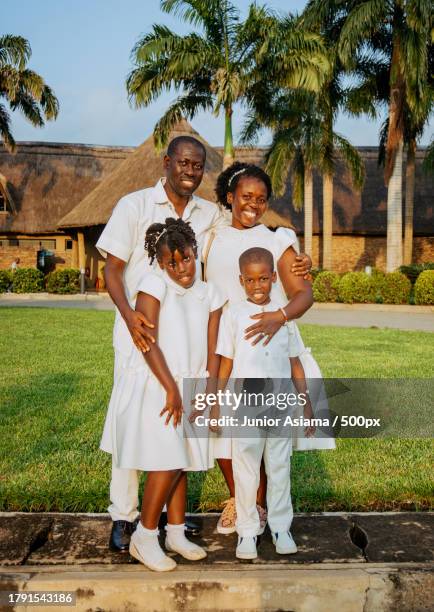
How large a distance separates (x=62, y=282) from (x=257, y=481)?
76.6 ft

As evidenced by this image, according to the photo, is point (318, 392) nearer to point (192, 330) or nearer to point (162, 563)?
point (192, 330)

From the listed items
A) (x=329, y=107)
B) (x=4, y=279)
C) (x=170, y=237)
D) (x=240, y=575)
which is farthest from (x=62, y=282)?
(x=240, y=575)

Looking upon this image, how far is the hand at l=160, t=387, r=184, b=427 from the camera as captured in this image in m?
2.64

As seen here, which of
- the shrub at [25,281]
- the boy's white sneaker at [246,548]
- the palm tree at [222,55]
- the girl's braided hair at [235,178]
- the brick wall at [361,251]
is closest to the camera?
the boy's white sneaker at [246,548]

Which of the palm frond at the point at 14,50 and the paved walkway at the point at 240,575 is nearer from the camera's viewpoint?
the paved walkway at the point at 240,575

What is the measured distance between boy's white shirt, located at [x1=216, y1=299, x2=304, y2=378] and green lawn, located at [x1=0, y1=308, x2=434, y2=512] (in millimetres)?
1072

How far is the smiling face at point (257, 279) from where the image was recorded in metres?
2.72

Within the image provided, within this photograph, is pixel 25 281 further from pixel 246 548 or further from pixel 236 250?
pixel 246 548

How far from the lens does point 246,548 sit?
2.71 meters

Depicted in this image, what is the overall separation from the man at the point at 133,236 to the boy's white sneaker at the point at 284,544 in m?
0.45

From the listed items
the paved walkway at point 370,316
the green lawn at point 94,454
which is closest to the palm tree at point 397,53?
the paved walkway at point 370,316

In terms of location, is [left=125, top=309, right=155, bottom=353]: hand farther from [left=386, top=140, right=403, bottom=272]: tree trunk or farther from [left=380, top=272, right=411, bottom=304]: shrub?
[left=386, top=140, right=403, bottom=272]: tree trunk

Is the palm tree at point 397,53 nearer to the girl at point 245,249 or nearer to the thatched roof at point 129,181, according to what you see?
the thatched roof at point 129,181

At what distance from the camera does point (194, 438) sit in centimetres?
276
